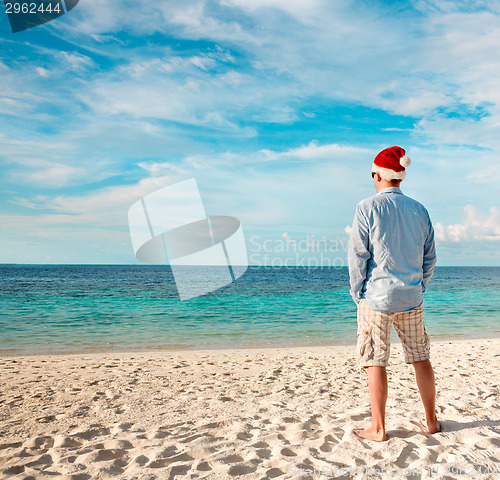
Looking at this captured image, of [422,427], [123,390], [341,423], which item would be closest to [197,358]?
[123,390]

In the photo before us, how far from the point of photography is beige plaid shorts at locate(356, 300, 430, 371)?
2.79 meters

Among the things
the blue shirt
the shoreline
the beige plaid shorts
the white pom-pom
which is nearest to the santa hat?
the white pom-pom

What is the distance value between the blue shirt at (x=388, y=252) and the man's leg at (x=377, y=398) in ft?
1.57

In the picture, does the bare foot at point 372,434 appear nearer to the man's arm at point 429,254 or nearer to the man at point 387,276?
the man at point 387,276

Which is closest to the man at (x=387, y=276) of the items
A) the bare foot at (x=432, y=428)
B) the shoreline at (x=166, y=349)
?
the bare foot at (x=432, y=428)

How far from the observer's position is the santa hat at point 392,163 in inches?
116

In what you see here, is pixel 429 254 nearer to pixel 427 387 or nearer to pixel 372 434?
pixel 427 387

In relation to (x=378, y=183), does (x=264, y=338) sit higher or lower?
lower

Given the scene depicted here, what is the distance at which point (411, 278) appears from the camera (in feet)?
9.03

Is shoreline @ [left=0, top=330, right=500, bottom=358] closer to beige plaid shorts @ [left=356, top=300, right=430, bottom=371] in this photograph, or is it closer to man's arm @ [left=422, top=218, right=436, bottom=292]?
beige plaid shorts @ [left=356, top=300, right=430, bottom=371]

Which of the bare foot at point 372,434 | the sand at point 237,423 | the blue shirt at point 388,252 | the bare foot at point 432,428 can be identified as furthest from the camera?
the bare foot at point 432,428

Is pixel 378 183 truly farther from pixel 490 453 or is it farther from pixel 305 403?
pixel 305 403

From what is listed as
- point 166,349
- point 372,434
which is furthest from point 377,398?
point 166,349

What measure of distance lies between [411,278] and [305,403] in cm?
210
